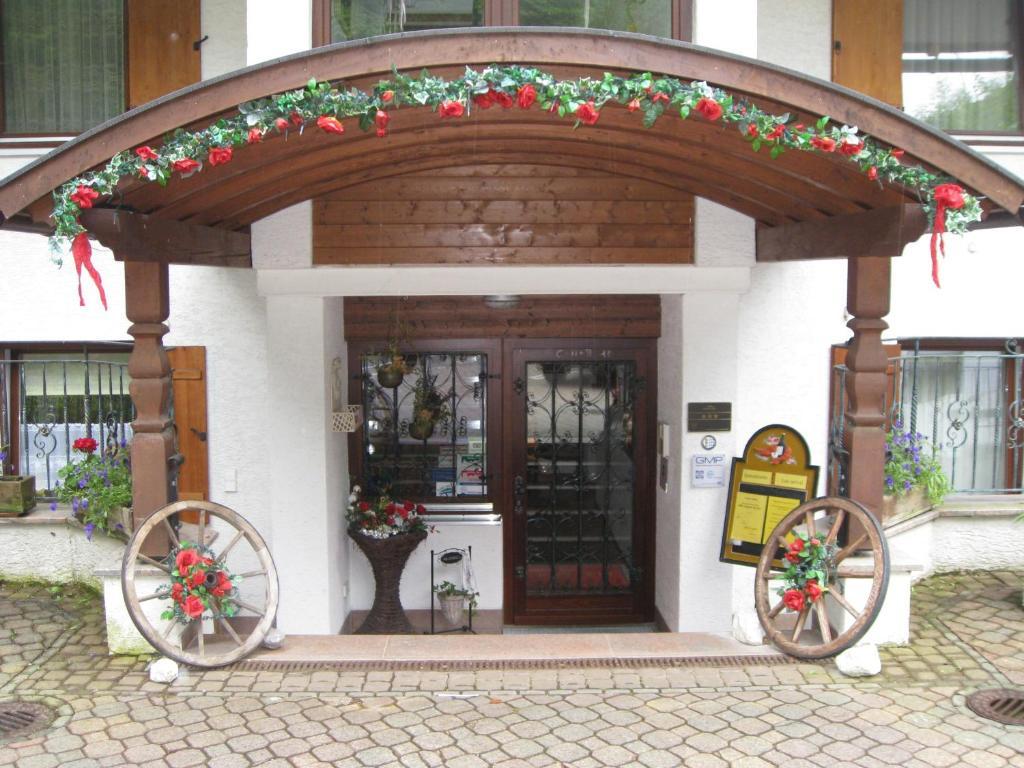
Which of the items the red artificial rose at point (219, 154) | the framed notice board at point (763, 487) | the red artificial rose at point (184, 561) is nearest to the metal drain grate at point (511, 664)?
the red artificial rose at point (184, 561)

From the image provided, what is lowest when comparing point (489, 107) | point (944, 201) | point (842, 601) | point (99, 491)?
point (842, 601)

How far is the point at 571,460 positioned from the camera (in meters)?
8.21

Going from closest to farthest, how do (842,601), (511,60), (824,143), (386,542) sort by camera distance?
(511,60), (824,143), (842,601), (386,542)

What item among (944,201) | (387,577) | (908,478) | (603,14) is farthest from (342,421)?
(944,201)

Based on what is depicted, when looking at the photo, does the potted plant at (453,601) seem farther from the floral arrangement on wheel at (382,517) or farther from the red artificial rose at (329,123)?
the red artificial rose at (329,123)

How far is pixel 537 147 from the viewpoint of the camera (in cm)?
600

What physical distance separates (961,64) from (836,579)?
4270 millimetres

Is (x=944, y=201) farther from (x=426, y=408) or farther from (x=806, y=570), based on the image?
(x=426, y=408)

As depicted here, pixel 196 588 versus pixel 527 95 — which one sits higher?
pixel 527 95

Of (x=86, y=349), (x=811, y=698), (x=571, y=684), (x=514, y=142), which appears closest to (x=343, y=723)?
(x=571, y=684)

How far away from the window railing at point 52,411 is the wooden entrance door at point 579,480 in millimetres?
2960

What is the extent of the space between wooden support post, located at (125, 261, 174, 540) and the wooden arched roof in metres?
0.42

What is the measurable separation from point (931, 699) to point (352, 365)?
4.81 m

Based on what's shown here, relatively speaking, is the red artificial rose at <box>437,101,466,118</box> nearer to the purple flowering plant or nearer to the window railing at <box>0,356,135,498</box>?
the window railing at <box>0,356,135,498</box>
